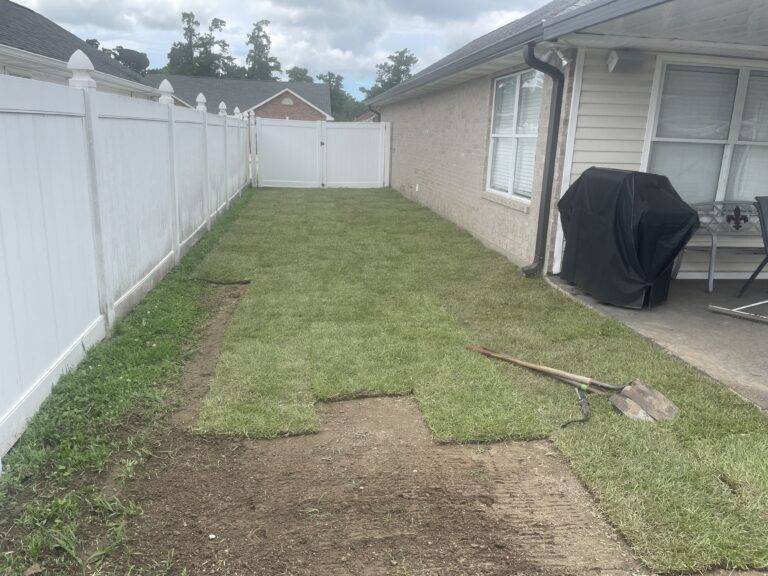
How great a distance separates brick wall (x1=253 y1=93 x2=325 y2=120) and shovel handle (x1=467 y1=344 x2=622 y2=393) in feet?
131

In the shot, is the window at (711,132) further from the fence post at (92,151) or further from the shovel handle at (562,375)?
the fence post at (92,151)

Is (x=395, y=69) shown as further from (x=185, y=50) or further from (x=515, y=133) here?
(x=515, y=133)

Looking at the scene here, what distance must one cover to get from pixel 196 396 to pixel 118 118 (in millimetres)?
2552

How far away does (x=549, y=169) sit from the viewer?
21.7 feet

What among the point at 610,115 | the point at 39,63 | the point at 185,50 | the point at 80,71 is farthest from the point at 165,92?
the point at 185,50

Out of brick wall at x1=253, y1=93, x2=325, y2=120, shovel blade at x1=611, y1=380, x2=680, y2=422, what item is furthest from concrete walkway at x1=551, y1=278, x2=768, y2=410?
brick wall at x1=253, y1=93, x2=325, y2=120

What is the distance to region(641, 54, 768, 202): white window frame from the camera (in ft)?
20.6

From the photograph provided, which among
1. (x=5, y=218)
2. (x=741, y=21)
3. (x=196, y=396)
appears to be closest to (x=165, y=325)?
(x=196, y=396)

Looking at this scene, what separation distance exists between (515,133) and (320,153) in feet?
37.2

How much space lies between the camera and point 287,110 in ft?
141

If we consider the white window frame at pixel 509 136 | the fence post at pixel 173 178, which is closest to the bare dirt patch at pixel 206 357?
the fence post at pixel 173 178

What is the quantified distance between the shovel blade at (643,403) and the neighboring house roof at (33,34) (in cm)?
1277

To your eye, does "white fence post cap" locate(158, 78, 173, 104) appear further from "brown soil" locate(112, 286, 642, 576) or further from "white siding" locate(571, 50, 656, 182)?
"brown soil" locate(112, 286, 642, 576)

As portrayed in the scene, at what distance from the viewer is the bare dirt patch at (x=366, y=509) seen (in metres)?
2.42
